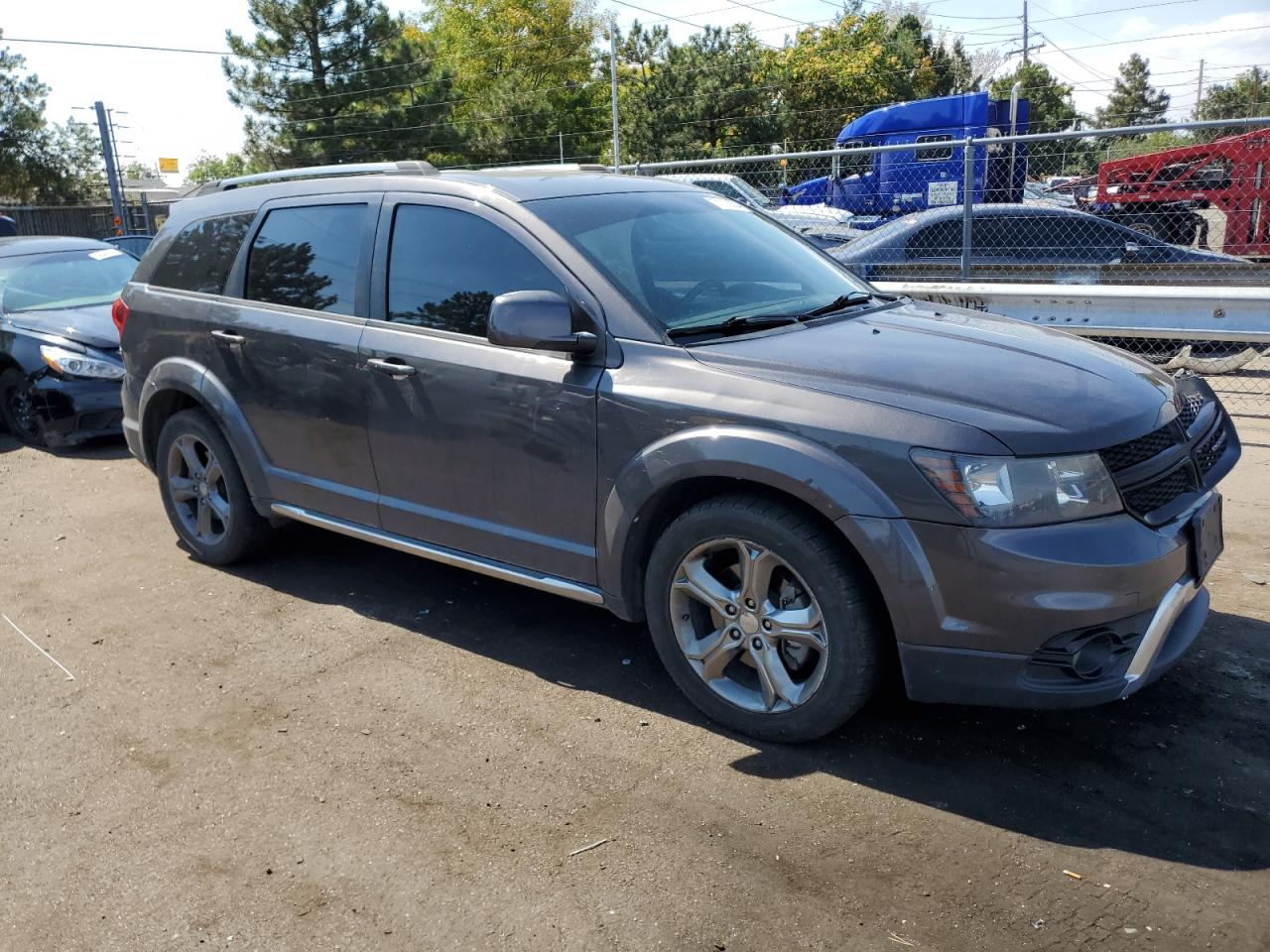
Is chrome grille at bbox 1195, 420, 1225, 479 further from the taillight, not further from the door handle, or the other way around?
the taillight

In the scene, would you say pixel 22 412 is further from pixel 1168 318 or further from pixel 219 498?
pixel 1168 318

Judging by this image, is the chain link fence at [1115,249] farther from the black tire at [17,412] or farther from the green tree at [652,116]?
the green tree at [652,116]

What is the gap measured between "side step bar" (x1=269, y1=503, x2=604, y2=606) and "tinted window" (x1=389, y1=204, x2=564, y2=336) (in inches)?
34.7

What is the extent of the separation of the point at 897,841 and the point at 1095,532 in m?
1.03

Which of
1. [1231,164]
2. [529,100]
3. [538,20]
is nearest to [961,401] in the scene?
[1231,164]

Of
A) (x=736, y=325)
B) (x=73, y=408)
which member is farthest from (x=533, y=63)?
(x=736, y=325)

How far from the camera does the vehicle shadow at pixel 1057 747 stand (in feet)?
10.1

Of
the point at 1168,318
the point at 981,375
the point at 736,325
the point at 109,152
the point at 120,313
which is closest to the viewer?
the point at 981,375

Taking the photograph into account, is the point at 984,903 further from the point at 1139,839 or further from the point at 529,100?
the point at 529,100

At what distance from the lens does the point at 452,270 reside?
4.21 meters

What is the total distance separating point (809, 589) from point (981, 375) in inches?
33.7

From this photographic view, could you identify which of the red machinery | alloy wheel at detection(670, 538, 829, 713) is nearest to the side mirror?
alloy wheel at detection(670, 538, 829, 713)

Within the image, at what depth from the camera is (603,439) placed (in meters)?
3.71

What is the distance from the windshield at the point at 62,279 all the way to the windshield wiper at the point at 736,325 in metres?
7.23
